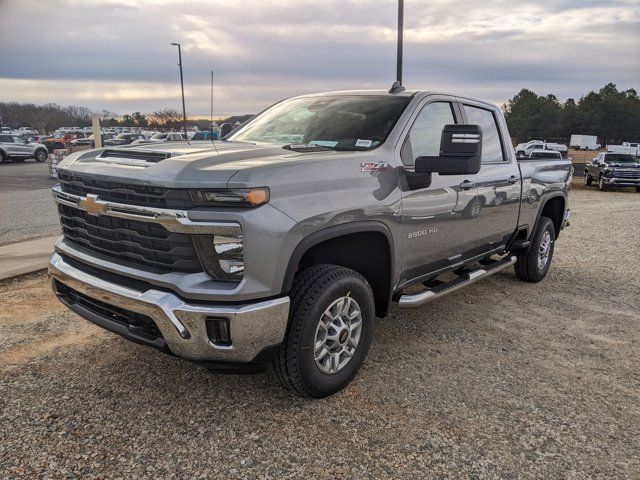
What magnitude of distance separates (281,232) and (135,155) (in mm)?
1066

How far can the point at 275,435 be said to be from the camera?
2.94m

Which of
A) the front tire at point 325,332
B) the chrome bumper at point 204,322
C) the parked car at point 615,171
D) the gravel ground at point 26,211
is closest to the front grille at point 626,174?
the parked car at point 615,171

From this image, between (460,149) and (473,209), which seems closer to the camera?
(460,149)

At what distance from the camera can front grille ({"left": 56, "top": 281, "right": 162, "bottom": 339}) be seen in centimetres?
287

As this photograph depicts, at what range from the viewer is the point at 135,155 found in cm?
310

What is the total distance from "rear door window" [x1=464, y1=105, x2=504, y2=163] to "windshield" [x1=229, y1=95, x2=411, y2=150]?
1073 millimetres

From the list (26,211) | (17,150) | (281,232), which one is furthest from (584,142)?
(281,232)

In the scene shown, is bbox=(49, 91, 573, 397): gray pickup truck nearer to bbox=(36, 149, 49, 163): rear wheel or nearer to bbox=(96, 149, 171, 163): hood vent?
bbox=(96, 149, 171, 163): hood vent

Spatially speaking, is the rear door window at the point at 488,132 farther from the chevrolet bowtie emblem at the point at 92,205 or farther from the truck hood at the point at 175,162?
the chevrolet bowtie emblem at the point at 92,205

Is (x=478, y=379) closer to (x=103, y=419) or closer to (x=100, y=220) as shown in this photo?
(x=103, y=419)

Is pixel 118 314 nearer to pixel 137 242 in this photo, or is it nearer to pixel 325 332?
pixel 137 242

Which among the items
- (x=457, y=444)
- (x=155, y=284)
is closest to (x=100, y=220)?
(x=155, y=284)

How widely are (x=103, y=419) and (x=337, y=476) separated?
141 cm

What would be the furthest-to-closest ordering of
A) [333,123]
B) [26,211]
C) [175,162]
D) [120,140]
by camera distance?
[120,140] → [26,211] → [333,123] → [175,162]
